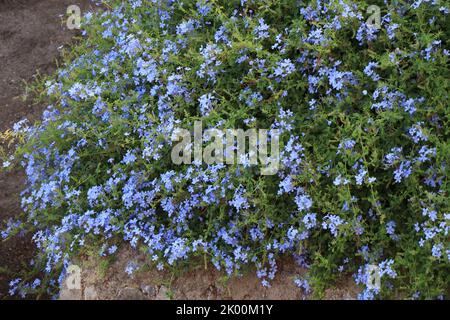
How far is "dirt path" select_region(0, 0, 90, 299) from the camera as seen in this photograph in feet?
13.5

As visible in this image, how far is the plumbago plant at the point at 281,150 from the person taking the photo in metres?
2.43

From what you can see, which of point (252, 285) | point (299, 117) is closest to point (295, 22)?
point (299, 117)

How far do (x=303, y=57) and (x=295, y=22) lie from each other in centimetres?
18

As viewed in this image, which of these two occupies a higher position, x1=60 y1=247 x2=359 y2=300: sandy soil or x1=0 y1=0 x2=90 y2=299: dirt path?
x1=0 y1=0 x2=90 y2=299: dirt path

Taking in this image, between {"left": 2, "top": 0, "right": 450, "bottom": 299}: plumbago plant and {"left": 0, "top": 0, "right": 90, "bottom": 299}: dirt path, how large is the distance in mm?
945

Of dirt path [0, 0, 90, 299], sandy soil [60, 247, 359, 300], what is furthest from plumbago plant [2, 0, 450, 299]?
dirt path [0, 0, 90, 299]

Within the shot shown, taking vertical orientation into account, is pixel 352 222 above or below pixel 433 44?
below

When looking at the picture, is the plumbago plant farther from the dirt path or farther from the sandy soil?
the dirt path

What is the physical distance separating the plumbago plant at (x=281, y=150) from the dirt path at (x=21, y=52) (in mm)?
945

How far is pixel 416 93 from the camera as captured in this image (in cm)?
258

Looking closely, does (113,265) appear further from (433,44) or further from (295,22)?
(433,44)

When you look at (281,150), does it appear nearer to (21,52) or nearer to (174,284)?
(174,284)

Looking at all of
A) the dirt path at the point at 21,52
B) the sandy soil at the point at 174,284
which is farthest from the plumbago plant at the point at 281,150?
the dirt path at the point at 21,52

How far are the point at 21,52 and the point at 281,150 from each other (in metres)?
3.65
